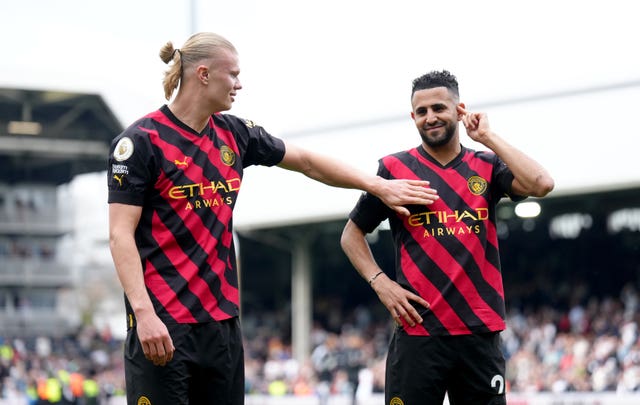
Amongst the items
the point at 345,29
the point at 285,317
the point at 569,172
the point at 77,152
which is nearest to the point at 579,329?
the point at 569,172

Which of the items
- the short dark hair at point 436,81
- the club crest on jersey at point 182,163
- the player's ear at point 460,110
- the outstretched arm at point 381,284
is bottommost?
the outstretched arm at point 381,284

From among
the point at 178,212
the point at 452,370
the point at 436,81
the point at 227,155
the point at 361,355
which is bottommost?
the point at 361,355

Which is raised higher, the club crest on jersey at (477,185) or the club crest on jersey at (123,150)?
the club crest on jersey at (123,150)

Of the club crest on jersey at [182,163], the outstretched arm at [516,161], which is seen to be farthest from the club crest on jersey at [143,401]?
the outstretched arm at [516,161]

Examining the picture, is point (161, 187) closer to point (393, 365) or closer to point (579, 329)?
point (393, 365)

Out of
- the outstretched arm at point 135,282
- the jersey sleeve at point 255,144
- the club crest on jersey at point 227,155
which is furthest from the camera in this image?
the jersey sleeve at point 255,144

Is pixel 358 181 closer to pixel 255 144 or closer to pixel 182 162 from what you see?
pixel 255 144

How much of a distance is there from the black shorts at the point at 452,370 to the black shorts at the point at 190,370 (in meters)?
0.83

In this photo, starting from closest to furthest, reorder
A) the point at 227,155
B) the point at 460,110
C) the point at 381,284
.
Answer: the point at 227,155
the point at 460,110
the point at 381,284

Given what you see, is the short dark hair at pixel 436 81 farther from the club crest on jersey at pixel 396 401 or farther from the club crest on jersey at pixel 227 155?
the club crest on jersey at pixel 396 401

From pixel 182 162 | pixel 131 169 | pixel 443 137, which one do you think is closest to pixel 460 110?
pixel 443 137

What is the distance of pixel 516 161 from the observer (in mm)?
4863

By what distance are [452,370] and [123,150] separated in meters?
1.73

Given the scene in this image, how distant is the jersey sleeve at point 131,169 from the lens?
4.40 m
